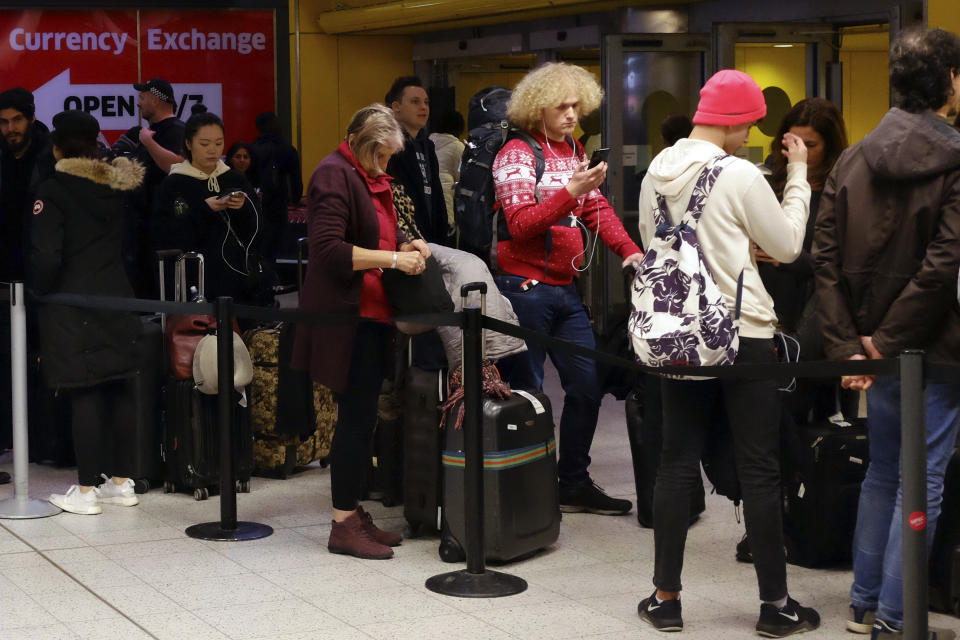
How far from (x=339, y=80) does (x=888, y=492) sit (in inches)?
448

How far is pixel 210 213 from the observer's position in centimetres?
638

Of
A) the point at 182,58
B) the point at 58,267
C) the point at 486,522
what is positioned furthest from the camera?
the point at 182,58

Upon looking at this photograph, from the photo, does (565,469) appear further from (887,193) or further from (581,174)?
(887,193)

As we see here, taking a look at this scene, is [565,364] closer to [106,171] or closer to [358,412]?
[358,412]

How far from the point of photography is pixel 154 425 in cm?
609

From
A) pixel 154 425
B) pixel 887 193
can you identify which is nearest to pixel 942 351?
pixel 887 193

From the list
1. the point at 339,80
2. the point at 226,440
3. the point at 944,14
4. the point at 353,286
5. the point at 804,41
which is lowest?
the point at 226,440

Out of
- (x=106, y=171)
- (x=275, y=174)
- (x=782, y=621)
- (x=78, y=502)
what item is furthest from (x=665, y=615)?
(x=275, y=174)

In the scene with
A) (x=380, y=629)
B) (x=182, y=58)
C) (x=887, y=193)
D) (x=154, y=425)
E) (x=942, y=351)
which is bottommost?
(x=380, y=629)

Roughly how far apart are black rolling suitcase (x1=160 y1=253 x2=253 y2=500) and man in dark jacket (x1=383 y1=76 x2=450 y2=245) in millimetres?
925

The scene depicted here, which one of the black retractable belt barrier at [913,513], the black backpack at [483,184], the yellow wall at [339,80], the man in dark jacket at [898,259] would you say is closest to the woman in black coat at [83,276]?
the black backpack at [483,184]

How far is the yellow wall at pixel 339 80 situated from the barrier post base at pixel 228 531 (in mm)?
9399

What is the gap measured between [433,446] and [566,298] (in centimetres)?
76

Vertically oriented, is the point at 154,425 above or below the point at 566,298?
below
